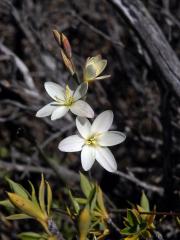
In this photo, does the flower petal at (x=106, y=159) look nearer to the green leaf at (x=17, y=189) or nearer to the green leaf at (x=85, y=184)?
the green leaf at (x=85, y=184)

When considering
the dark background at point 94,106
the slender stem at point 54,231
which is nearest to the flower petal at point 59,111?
the slender stem at point 54,231

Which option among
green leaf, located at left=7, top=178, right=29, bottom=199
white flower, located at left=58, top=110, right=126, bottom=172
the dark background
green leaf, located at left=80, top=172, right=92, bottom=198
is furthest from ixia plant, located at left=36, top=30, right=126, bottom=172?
the dark background

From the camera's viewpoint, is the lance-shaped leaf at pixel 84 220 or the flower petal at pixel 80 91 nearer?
the lance-shaped leaf at pixel 84 220

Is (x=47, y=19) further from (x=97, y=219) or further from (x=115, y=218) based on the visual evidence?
(x=97, y=219)

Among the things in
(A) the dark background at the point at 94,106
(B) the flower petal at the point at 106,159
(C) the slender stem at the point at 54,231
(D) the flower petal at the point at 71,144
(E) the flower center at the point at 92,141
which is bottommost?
(A) the dark background at the point at 94,106

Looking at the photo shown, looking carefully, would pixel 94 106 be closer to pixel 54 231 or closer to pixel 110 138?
pixel 110 138

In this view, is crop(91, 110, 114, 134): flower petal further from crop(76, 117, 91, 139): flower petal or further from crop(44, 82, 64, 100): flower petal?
crop(44, 82, 64, 100): flower petal

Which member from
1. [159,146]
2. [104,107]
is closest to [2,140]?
[104,107]
